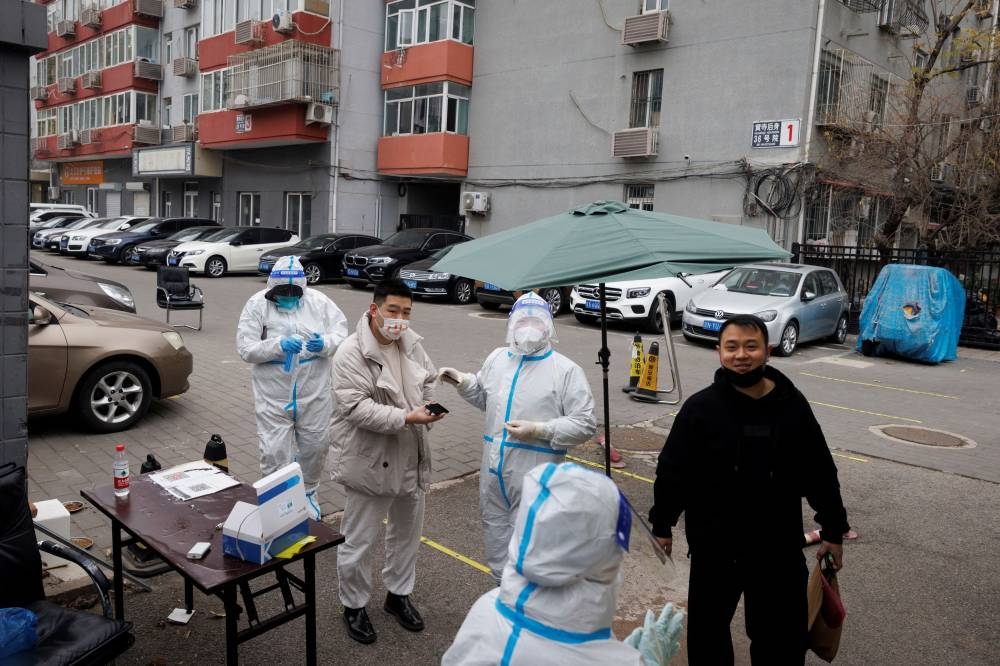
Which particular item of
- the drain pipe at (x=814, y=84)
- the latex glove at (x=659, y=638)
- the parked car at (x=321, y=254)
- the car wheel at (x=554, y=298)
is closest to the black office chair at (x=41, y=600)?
the latex glove at (x=659, y=638)

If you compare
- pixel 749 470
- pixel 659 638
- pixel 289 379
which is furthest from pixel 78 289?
pixel 659 638

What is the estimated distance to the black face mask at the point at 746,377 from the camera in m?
3.19

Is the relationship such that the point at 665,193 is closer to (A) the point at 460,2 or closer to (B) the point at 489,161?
(B) the point at 489,161

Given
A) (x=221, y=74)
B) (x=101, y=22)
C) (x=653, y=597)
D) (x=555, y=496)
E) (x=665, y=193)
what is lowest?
(x=653, y=597)

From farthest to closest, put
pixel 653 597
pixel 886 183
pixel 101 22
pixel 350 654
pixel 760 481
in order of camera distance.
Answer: pixel 101 22, pixel 886 183, pixel 653 597, pixel 350 654, pixel 760 481

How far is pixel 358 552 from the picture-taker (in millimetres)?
3791

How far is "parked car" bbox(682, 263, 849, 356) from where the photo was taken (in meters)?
13.6

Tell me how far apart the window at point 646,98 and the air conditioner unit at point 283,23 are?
12732 millimetres

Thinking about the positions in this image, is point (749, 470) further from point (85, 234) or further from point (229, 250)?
point (85, 234)

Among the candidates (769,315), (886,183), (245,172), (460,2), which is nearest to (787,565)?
(769,315)

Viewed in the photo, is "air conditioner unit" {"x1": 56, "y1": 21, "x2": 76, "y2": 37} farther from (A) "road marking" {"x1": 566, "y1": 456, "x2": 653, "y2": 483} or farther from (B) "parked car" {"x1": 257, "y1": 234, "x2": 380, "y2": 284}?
(A) "road marking" {"x1": 566, "y1": 456, "x2": 653, "y2": 483}

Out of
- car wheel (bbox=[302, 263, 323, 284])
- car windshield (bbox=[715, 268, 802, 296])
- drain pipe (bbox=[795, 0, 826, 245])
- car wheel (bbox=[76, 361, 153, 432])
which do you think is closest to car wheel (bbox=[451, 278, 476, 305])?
car wheel (bbox=[302, 263, 323, 284])

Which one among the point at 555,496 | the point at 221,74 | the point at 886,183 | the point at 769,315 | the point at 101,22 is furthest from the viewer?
the point at 101,22

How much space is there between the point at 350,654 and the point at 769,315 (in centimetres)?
1138
